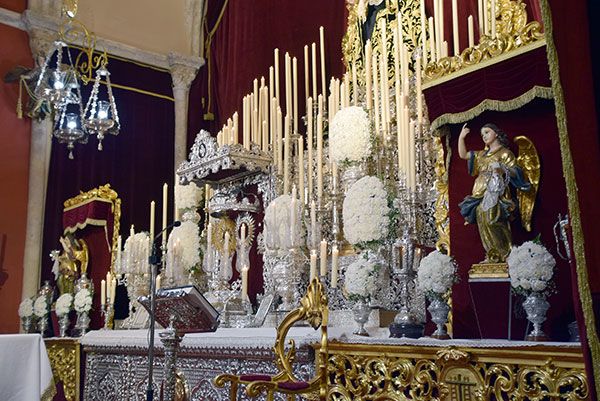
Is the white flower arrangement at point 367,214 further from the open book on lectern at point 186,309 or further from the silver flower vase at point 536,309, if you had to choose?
the silver flower vase at point 536,309

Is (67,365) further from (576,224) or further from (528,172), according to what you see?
(576,224)

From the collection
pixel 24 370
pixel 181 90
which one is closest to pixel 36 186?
pixel 181 90

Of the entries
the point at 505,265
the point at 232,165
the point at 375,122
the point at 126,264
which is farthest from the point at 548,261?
the point at 126,264

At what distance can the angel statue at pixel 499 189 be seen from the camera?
3627 mm

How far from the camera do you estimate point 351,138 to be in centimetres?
495

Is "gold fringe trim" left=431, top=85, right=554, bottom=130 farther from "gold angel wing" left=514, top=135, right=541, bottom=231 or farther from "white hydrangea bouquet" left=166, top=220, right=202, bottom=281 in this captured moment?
"white hydrangea bouquet" left=166, top=220, right=202, bottom=281

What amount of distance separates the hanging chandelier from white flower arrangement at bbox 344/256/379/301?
3.85m

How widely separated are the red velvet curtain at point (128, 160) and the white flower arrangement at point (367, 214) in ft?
14.6

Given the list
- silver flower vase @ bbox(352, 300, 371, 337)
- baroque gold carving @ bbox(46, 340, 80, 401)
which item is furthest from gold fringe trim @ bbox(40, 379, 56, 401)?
silver flower vase @ bbox(352, 300, 371, 337)

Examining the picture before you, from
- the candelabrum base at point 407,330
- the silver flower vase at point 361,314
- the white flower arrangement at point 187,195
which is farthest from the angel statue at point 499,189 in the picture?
the white flower arrangement at point 187,195

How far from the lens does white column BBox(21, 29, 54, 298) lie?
25.5ft

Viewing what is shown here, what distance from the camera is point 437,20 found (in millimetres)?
4887

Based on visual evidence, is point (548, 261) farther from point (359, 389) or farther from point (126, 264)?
point (126, 264)

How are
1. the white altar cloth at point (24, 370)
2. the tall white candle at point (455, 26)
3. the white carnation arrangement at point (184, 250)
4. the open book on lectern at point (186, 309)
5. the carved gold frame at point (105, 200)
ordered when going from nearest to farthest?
the open book on lectern at point (186, 309), the tall white candle at point (455, 26), the white altar cloth at point (24, 370), the white carnation arrangement at point (184, 250), the carved gold frame at point (105, 200)
